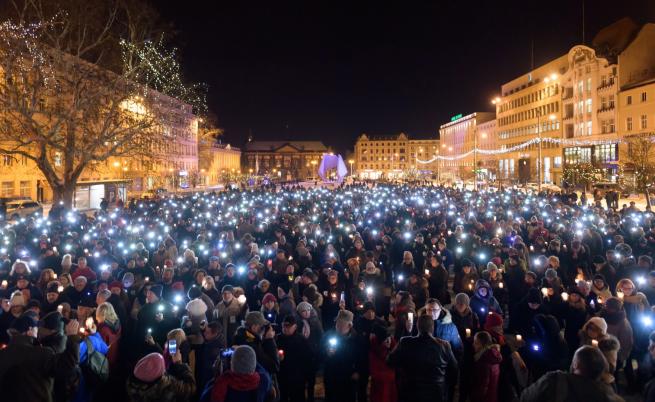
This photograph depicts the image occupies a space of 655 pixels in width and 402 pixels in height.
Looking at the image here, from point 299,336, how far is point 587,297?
4.50 meters

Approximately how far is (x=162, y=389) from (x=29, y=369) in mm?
1361

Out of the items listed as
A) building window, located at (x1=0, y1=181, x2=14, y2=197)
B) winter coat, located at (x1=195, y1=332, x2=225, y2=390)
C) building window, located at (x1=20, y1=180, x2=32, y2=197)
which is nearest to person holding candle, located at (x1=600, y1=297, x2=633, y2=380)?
winter coat, located at (x1=195, y1=332, x2=225, y2=390)

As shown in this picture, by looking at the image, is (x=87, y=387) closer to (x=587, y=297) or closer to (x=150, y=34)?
(x=587, y=297)

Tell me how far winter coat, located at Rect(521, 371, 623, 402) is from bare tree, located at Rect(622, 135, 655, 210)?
26795mm

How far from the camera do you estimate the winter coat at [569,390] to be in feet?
12.5

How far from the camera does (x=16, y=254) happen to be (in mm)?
12141

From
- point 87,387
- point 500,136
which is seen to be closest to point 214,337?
point 87,387

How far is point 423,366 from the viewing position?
16.5ft

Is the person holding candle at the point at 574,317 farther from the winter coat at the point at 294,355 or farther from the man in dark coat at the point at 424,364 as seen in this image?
the winter coat at the point at 294,355

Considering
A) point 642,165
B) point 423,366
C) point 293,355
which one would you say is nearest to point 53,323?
point 293,355

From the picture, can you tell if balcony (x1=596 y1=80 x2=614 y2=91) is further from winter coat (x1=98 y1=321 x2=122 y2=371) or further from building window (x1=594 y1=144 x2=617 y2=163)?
winter coat (x1=98 y1=321 x2=122 y2=371)

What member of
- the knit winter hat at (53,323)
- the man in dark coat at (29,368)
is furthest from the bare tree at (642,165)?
the man in dark coat at (29,368)

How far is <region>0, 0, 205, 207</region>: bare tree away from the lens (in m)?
22.0

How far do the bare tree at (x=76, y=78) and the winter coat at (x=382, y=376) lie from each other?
21.1 metres
